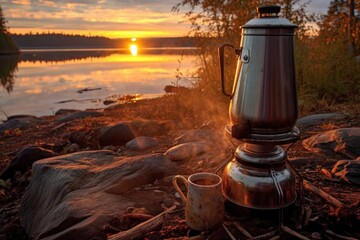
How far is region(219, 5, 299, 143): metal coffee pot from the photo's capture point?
1831mm

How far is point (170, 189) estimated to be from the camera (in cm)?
286

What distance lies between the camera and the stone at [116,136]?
5.41 meters

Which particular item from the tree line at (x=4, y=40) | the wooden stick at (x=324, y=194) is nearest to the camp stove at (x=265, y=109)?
the wooden stick at (x=324, y=194)

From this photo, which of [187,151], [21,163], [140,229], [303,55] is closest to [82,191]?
[140,229]

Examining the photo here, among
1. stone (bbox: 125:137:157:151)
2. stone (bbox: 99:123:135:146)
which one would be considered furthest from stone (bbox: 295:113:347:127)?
stone (bbox: 99:123:135:146)

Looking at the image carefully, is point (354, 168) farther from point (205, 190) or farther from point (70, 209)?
point (70, 209)

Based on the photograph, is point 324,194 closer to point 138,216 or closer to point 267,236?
point 267,236

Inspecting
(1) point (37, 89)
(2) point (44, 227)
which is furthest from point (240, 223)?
(1) point (37, 89)

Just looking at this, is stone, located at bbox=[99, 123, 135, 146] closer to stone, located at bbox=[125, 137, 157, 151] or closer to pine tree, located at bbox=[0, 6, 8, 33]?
stone, located at bbox=[125, 137, 157, 151]

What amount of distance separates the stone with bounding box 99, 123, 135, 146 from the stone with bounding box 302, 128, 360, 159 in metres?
2.95

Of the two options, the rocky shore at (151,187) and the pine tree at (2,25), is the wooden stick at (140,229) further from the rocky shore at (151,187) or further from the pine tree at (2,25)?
the pine tree at (2,25)

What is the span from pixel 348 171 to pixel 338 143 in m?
0.74

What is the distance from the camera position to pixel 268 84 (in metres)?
1.86

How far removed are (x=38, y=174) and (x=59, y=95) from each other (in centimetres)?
1788
